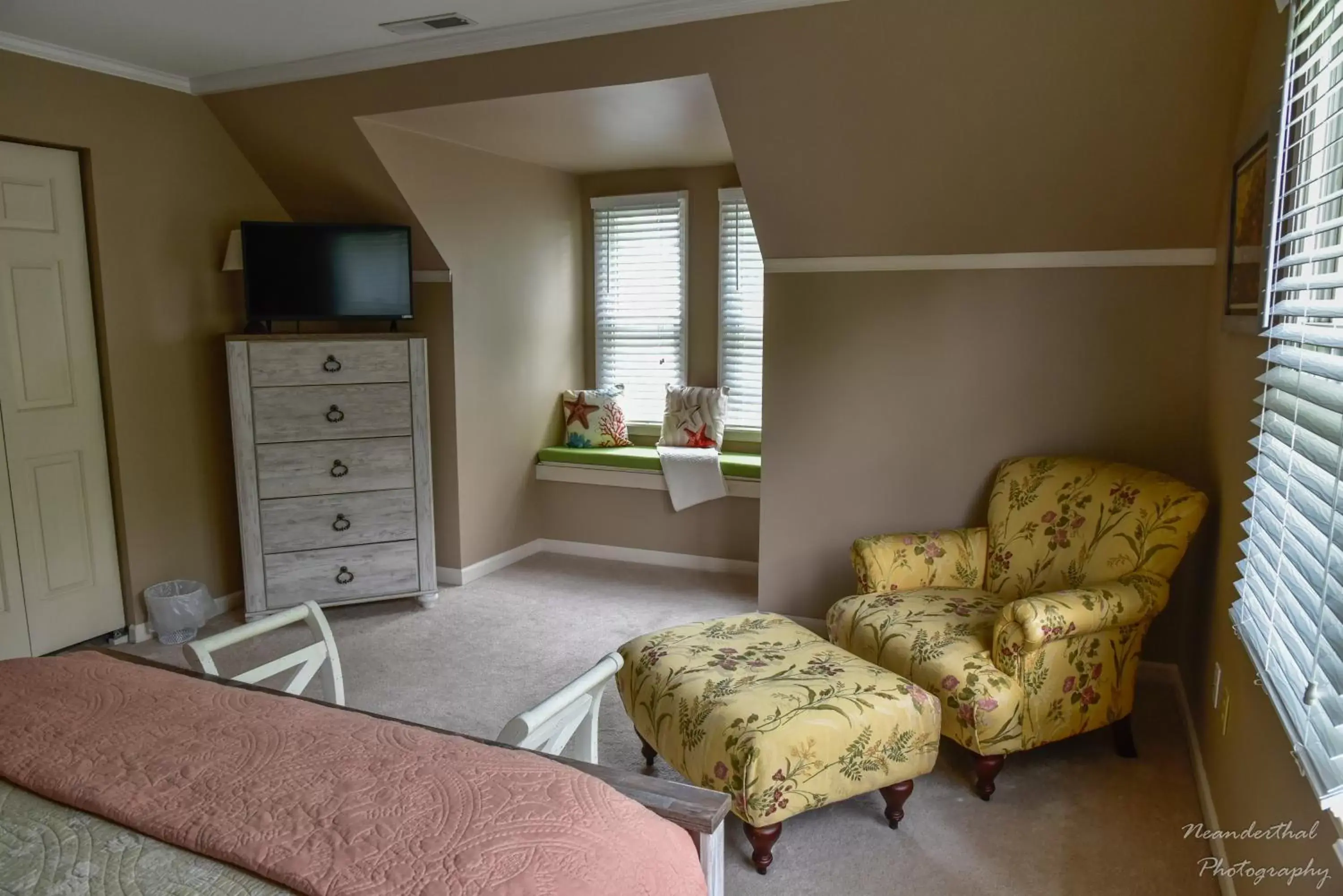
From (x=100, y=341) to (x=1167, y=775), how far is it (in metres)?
4.14

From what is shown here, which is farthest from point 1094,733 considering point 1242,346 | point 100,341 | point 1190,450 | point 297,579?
point 100,341

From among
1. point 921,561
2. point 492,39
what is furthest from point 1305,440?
point 492,39

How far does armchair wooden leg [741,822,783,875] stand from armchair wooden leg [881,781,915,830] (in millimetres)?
338

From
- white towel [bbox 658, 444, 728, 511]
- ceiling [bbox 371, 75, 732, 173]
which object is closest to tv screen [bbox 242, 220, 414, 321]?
ceiling [bbox 371, 75, 732, 173]

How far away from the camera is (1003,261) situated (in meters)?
3.24

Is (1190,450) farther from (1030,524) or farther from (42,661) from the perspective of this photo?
(42,661)

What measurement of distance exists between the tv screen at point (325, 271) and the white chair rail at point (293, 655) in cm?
201

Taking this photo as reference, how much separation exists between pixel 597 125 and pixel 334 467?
6.20ft

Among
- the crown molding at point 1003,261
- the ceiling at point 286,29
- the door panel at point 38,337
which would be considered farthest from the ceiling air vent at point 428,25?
the door panel at point 38,337

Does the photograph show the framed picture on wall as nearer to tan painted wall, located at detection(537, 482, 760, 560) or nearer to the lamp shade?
tan painted wall, located at detection(537, 482, 760, 560)

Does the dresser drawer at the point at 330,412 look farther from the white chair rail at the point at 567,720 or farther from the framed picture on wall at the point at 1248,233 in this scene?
the framed picture on wall at the point at 1248,233

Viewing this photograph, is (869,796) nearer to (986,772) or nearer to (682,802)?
(986,772)

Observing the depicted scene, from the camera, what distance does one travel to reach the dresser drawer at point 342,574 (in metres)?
3.83

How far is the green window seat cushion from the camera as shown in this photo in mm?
4469
